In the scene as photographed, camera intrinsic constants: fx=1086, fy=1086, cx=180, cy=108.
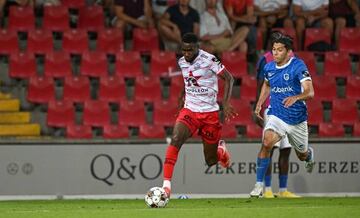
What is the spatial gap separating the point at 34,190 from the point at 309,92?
5313 mm

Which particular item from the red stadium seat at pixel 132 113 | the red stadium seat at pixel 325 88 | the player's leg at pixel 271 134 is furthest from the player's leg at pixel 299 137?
the red stadium seat at pixel 325 88

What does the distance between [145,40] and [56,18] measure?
62.1 inches

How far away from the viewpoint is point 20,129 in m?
17.1

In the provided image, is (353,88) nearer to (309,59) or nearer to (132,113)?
(309,59)

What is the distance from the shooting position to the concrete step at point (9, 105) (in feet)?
57.2

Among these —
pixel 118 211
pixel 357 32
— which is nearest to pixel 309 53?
pixel 357 32

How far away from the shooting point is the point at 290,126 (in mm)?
13242

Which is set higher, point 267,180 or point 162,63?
point 162,63

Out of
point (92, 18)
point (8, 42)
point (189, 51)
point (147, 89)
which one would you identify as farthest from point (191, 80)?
point (92, 18)

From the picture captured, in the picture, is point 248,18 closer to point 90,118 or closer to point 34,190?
point 90,118

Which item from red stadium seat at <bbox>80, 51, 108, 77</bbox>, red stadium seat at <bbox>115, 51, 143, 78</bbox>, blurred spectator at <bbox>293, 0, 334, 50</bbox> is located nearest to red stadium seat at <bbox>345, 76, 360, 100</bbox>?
blurred spectator at <bbox>293, 0, 334, 50</bbox>

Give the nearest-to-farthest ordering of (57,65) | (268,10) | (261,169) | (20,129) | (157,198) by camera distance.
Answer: (157,198) → (261,169) → (20,129) → (57,65) → (268,10)

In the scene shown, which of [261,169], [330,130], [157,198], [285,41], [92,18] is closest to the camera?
[157,198]

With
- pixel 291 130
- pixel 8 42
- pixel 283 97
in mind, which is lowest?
pixel 291 130
